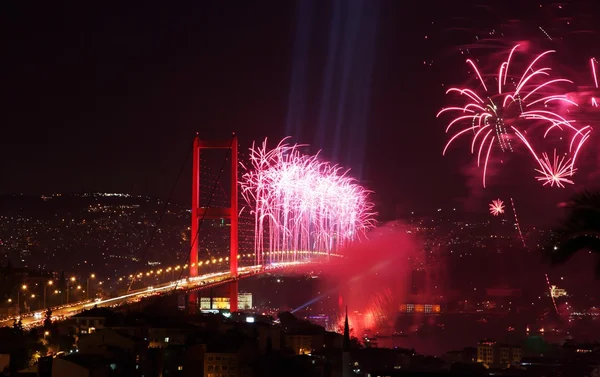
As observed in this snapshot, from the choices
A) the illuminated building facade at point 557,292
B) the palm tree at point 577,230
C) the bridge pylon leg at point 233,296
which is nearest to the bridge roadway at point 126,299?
the bridge pylon leg at point 233,296

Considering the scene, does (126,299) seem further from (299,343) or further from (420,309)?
(420,309)

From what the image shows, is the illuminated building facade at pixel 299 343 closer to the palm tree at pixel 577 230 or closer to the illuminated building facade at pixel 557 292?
the illuminated building facade at pixel 557 292

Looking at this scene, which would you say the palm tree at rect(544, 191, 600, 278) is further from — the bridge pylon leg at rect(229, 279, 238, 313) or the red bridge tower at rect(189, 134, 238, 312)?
the red bridge tower at rect(189, 134, 238, 312)

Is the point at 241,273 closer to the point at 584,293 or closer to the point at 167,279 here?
the point at 167,279

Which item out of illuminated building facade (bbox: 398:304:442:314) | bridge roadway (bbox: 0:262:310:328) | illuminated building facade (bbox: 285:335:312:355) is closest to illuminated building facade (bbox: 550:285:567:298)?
illuminated building facade (bbox: 398:304:442:314)

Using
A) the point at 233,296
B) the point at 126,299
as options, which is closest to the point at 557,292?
the point at 233,296

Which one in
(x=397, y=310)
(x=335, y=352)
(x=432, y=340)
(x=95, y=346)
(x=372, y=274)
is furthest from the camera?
(x=372, y=274)

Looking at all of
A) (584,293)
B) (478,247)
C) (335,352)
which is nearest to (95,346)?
(335,352)

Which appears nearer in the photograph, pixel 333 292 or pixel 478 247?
pixel 333 292

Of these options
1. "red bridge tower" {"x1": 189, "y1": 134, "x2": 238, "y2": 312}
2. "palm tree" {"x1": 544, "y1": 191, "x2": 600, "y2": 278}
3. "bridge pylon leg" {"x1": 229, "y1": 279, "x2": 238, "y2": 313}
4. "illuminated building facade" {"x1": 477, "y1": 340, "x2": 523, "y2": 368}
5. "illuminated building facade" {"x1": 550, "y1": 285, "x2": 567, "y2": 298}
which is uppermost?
"red bridge tower" {"x1": 189, "y1": 134, "x2": 238, "y2": 312}
